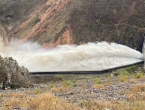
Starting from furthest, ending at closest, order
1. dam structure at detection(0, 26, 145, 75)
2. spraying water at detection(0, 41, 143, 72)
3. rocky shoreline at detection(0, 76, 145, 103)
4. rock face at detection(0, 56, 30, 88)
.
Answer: spraying water at detection(0, 41, 143, 72)
dam structure at detection(0, 26, 145, 75)
rock face at detection(0, 56, 30, 88)
rocky shoreline at detection(0, 76, 145, 103)

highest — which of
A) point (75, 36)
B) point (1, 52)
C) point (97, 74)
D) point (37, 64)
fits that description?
point (75, 36)

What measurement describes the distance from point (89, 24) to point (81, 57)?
31.4ft

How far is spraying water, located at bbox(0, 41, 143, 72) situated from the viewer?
1203 inches

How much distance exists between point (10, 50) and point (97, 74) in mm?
24685

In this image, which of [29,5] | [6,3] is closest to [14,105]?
[29,5]

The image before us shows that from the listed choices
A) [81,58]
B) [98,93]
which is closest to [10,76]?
[98,93]

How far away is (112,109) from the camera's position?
3957mm

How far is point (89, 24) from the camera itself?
119ft

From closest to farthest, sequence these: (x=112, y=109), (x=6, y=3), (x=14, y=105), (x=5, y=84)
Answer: (x=112, y=109) < (x=14, y=105) < (x=5, y=84) < (x=6, y=3)

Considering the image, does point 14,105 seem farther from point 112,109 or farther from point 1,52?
point 1,52

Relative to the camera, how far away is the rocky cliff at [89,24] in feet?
114

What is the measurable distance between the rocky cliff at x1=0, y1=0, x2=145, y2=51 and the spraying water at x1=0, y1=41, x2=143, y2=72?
180 cm

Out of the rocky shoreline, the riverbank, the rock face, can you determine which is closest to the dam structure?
the rock face

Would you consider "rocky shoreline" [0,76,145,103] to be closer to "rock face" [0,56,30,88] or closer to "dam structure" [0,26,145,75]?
"rock face" [0,56,30,88]
